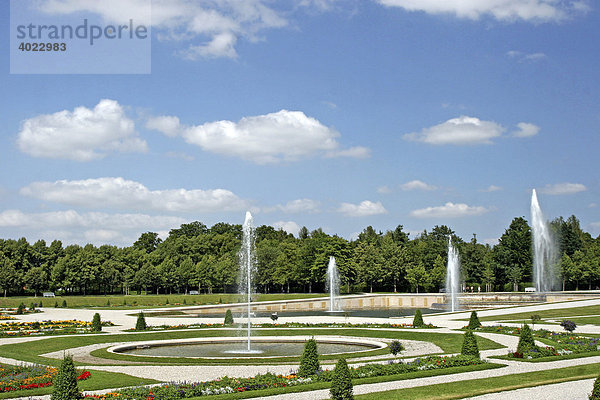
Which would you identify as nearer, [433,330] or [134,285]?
[433,330]

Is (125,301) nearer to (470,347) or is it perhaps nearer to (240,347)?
(240,347)

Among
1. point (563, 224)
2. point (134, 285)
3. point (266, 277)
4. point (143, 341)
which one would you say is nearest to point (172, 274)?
point (134, 285)

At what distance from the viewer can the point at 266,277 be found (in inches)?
3061

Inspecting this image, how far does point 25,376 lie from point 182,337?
39.0 ft

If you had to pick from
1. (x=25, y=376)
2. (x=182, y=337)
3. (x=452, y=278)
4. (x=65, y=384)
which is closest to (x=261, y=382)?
(x=65, y=384)

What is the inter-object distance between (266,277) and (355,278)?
12.3 meters

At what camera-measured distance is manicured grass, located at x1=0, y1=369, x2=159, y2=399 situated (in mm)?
14229

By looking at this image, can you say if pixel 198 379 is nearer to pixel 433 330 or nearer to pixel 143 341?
pixel 143 341

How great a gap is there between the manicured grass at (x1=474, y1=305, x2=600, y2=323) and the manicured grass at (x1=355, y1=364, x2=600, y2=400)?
17.7m

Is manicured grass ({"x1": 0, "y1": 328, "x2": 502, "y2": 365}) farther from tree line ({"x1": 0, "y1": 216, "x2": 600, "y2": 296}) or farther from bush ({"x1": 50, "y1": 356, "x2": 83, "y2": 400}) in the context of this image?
tree line ({"x1": 0, "y1": 216, "x2": 600, "y2": 296})

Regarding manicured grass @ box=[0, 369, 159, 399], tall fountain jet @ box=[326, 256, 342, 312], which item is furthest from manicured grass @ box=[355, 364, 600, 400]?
tall fountain jet @ box=[326, 256, 342, 312]

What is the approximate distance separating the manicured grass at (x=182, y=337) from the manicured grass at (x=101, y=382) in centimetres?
267

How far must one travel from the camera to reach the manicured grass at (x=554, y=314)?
34.5 meters

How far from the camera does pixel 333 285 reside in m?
74.2
